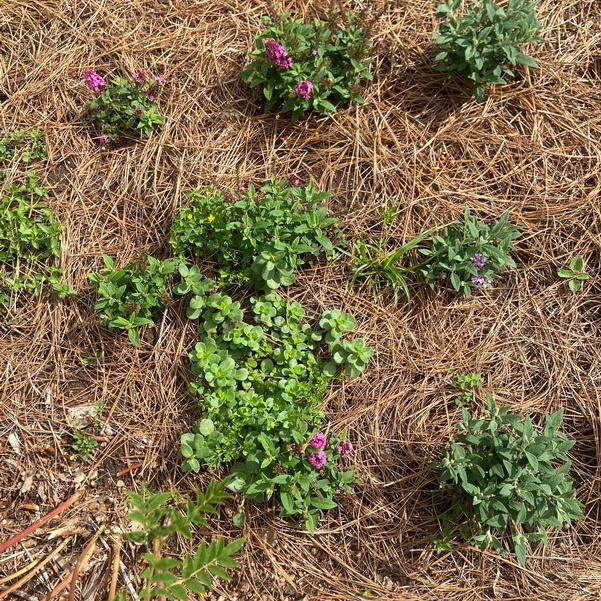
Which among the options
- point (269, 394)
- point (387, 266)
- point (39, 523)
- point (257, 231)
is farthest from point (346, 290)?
point (39, 523)

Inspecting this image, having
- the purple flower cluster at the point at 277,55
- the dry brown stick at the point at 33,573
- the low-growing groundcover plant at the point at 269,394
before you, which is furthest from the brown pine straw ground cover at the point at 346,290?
the purple flower cluster at the point at 277,55

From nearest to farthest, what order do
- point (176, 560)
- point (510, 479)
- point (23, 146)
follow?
point (176, 560) < point (510, 479) < point (23, 146)

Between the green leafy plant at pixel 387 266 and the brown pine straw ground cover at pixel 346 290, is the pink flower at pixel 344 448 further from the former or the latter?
the green leafy plant at pixel 387 266

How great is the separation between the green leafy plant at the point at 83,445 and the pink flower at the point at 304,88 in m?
2.14

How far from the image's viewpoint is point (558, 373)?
2.98 m

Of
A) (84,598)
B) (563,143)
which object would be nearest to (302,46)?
(563,143)

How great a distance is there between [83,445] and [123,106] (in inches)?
72.9

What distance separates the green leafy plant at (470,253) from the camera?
2902 millimetres

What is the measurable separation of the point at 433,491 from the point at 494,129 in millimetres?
2003

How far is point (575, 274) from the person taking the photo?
119 inches

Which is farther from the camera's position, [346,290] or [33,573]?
[346,290]

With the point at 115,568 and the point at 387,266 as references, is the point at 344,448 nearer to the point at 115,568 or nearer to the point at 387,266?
the point at 387,266

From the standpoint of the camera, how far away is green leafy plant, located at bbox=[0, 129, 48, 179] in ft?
10.4

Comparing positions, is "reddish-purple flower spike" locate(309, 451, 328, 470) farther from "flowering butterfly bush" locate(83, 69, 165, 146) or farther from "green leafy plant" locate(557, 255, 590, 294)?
"flowering butterfly bush" locate(83, 69, 165, 146)
